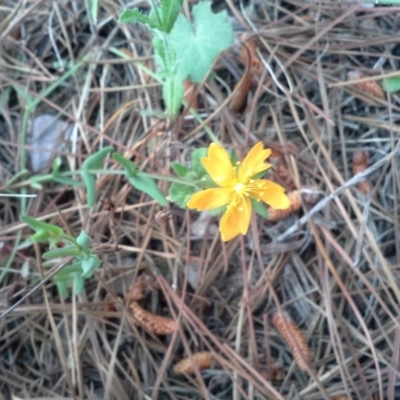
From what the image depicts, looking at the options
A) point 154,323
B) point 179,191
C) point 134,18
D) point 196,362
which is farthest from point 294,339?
point 134,18

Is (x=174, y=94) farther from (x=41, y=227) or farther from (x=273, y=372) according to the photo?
(x=273, y=372)

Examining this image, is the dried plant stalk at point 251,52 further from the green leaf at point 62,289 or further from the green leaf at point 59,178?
the green leaf at point 62,289

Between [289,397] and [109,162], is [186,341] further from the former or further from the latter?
[109,162]

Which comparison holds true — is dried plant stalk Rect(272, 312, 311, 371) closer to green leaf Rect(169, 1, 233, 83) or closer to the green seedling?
the green seedling

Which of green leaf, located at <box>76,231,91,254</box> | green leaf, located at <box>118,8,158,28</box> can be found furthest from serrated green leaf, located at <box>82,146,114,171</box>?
green leaf, located at <box>118,8,158,28</box>

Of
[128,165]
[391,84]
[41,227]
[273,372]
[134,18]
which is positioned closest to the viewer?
[134,18]

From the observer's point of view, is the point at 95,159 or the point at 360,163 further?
the point at 360,163

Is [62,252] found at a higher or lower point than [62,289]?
higher

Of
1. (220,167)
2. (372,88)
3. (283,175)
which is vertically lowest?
(283,175)
